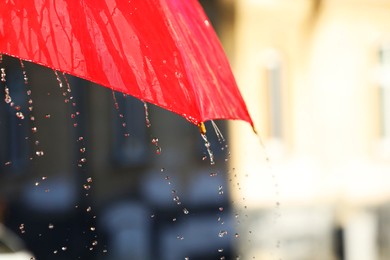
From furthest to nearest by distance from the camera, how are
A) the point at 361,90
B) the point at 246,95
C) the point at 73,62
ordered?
the point at 361,90 → the point at 246,95 → the point at 73,62

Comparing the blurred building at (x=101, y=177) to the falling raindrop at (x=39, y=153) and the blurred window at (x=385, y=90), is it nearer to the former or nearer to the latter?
the falling raindrop at (x=39, y=153)

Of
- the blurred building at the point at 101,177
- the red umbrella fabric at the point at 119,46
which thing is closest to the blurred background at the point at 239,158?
the blurred building at the point at 101,177

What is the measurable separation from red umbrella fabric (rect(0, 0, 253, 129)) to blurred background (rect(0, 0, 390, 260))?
6290mm

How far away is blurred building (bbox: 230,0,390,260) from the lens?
1009 centimetres

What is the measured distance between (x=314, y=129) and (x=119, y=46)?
8.66 metres

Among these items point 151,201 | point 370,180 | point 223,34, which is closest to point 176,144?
point 151,201

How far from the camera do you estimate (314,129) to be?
1064cm

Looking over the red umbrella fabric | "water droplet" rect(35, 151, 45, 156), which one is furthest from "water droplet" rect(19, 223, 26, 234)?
the red umbrella fabric

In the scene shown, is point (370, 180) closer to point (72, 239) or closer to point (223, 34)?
point (223, 34)

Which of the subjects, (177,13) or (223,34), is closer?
(177,13)

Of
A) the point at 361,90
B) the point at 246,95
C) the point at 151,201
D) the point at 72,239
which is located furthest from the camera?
the point at 361,90

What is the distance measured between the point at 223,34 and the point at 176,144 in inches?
50.3

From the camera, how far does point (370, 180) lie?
1105 centimetres

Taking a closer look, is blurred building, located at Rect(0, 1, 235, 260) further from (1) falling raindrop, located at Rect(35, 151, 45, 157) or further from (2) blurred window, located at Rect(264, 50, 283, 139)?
(2) blurred window, located at Rect(264, 50, 283, 139)
